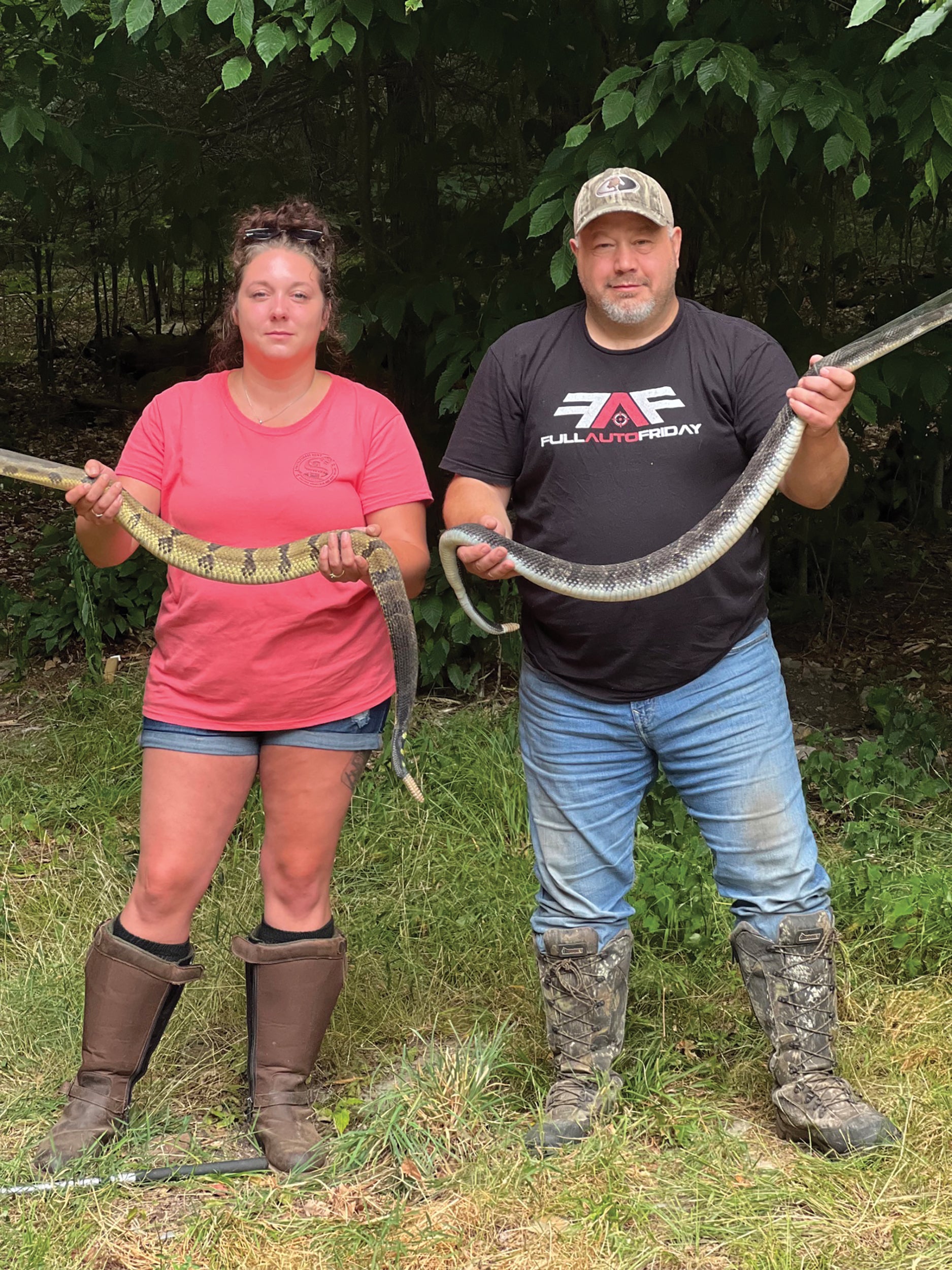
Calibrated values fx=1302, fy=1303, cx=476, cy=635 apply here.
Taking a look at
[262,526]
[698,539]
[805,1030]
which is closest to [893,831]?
[805,1030]

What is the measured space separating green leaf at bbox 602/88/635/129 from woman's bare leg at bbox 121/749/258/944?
2041mm

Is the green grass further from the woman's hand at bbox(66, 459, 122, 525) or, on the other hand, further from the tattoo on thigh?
the woman's hand at bbox(66, 459, 122, 525)

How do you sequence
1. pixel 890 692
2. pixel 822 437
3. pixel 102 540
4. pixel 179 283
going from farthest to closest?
1. pixel 179 283
2. pixel 890 692
3. pixel 102 540
4. pixel 822 437

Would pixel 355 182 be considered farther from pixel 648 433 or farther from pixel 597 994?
pixel 597 994

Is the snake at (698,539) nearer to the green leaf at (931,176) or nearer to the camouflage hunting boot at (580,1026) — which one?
the green leaf at (931,176)

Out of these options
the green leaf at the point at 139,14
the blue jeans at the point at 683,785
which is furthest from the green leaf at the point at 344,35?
the blue jeans at the point at 683,785

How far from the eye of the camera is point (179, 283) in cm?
1266

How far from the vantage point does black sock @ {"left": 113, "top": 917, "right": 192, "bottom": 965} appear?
3365 millimetres

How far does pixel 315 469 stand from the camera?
3.21 m

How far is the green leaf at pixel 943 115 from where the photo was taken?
358 cm

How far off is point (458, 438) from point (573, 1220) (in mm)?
1958

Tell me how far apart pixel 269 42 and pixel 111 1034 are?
8.84 feet

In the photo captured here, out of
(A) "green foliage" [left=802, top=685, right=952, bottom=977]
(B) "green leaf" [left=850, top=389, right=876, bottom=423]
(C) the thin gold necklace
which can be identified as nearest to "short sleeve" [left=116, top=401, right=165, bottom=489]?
(C) the thin gold necklace

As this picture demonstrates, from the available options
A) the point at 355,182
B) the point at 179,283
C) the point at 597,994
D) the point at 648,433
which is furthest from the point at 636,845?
the point at 179,283
